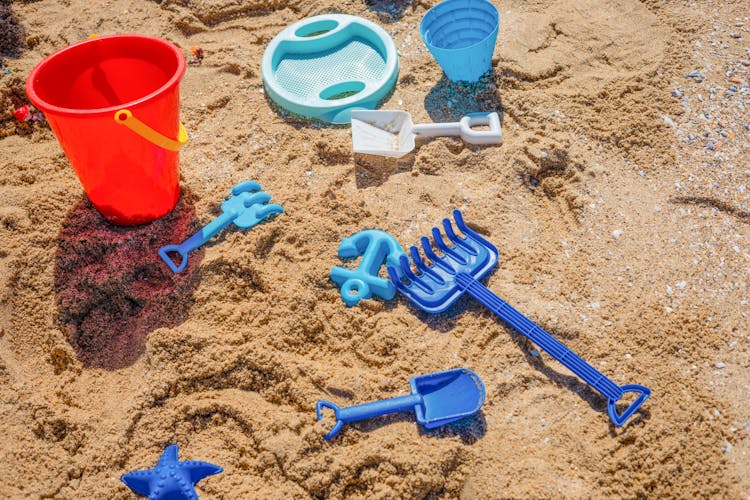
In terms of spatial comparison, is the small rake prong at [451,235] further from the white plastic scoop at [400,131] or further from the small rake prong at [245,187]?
the small rake prong at [245,187]

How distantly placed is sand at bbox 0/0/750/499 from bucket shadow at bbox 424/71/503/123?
16 millimetres

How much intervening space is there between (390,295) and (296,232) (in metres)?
0.43

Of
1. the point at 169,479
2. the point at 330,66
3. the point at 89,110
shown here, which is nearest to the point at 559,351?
the point at 169,479

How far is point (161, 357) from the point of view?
198 centimetres

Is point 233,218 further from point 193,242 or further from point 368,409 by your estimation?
point 368,409

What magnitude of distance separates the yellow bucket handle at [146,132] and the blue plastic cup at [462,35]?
1148 millimetres

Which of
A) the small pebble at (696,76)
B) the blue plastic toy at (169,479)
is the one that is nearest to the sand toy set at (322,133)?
the blue plastic toy at (169,479)

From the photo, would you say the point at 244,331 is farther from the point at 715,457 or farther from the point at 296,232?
the point at 715,457

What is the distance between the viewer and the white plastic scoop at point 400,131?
8.40 ft

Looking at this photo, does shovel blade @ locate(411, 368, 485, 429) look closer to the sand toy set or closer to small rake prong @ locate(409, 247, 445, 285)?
the sand toy set

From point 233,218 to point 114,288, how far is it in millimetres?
478

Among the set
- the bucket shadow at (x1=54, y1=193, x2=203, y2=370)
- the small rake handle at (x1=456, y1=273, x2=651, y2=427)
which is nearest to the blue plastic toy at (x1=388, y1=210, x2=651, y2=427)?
the small rake handle at (x1=456, y1=273, x2=651, y2=427)

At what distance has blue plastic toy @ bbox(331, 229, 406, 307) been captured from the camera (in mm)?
2127

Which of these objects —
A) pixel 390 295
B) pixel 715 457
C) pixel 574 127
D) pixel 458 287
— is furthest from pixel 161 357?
pixel 574 127
